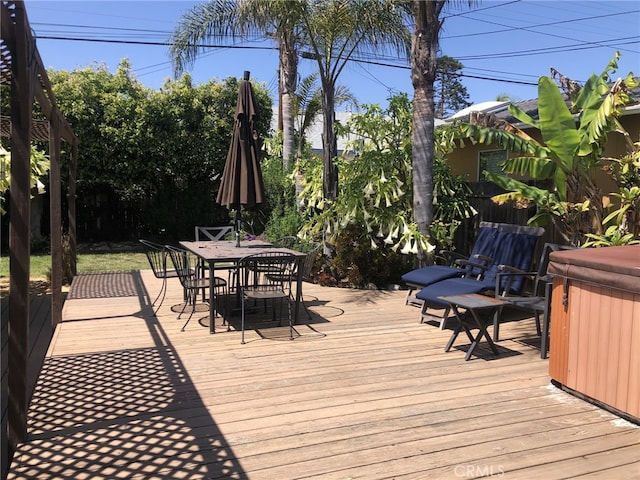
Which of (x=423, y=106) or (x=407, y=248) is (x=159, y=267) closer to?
(x=407, y=248)

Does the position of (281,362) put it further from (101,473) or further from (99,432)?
(101,473)

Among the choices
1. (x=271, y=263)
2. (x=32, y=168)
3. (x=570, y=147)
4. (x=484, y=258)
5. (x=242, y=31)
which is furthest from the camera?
(x=242, y=31)

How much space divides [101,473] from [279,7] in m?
7.89

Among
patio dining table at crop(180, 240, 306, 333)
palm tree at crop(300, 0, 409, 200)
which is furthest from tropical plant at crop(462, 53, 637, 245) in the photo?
palm tree at crop(300, 0, 409, 200)

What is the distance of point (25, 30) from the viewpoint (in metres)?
3.34

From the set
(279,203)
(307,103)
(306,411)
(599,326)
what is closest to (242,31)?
(279,203)

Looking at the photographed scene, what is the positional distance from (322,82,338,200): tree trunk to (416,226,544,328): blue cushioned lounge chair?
10.9ft

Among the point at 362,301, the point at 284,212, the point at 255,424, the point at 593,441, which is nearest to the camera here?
the point at 593,441

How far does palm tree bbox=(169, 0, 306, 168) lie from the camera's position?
9492 millimetres

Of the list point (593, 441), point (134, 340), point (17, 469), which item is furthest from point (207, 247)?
point (593, 441)

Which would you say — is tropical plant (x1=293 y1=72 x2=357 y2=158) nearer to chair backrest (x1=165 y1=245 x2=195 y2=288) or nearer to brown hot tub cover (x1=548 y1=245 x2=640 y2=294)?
chair backrest (x1=165 y1=245 x2=195 y2=288)

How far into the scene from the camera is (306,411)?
3.80 meters

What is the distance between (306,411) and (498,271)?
3.42 meters

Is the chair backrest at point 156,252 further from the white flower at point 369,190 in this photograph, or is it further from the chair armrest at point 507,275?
the chair armrest at point 507,275
